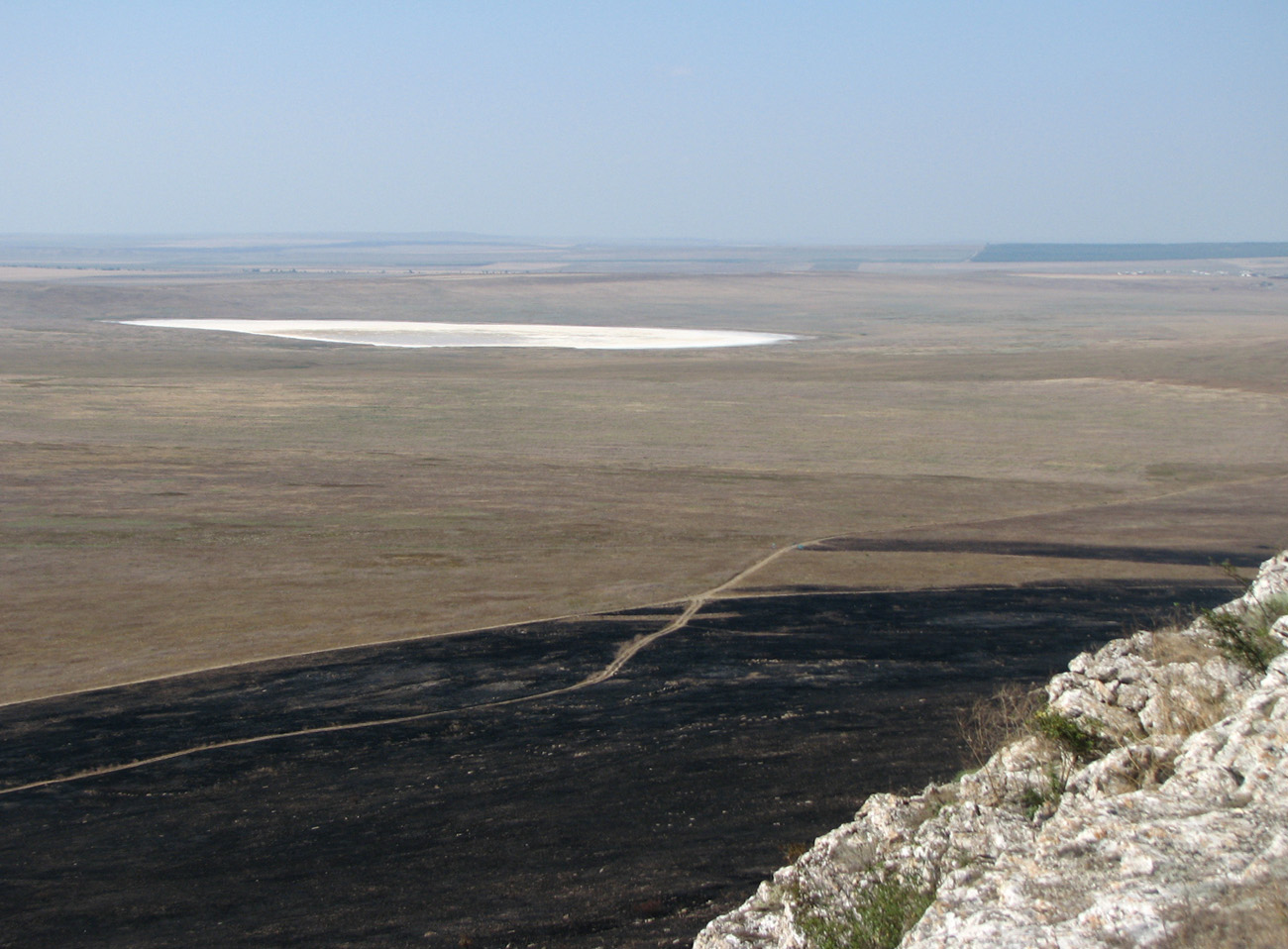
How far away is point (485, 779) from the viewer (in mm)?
14516

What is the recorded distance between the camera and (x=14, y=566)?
26.9m

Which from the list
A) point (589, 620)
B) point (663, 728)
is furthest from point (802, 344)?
point (663, 728)

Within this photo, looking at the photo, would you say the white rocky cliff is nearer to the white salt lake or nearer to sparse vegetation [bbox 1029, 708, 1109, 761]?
sparse vegetation [bbox 1029, 708, 1109, 761]

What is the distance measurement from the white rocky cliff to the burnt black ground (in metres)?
3.08

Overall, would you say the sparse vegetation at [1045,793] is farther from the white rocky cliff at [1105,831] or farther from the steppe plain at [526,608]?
the steppe plain at [526,608]

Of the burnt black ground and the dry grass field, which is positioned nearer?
the burnt black ground

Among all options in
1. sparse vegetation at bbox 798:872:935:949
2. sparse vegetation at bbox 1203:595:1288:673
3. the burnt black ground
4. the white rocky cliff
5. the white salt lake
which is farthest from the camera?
the white salt lake

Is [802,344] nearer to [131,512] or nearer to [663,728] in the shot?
[131,512]

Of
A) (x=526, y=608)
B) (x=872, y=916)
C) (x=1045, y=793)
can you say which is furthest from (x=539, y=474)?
(x=872, y=916)

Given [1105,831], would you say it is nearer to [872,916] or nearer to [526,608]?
[872,916]

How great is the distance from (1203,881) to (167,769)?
12935 millimetres

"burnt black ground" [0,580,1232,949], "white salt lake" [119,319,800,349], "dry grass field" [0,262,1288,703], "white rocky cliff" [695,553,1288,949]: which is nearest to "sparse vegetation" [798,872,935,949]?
"white rocky cliff" [695,553,1288,949]

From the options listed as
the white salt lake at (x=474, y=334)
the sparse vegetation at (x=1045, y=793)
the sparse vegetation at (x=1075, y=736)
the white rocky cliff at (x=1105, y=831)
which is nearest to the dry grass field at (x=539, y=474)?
the white salt lake at (x=474, y=334)

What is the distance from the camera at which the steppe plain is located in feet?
39.9
